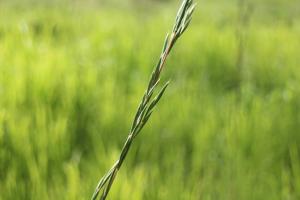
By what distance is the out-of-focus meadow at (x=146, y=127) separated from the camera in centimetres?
124

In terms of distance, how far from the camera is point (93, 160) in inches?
57.7

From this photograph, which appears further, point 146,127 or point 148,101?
point 146,127

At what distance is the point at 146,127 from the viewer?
168 centimetres

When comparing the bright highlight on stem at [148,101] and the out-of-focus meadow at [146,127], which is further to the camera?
the out-of-focus meadow at [146,127]

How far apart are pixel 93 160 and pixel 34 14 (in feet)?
8.94

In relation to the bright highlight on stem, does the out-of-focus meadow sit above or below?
below

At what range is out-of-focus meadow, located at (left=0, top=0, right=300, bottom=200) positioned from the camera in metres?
1.24

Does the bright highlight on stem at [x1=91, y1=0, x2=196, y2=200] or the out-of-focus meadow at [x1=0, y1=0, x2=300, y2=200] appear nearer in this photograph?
the bright highlight on stem at [x1=91, y1=0, x2=196, y2=200]

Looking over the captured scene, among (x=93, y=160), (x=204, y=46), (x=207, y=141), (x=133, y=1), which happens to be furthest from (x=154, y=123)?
(x=133, y=1)

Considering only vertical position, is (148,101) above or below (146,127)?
above

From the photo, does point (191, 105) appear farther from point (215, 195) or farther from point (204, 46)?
point (204, 46)

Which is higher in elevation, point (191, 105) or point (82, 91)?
point (82, 91)

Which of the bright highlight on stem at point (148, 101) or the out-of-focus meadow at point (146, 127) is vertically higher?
the bright highlight on stem at point (148, 101)

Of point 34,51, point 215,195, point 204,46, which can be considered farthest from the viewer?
point 204,46
